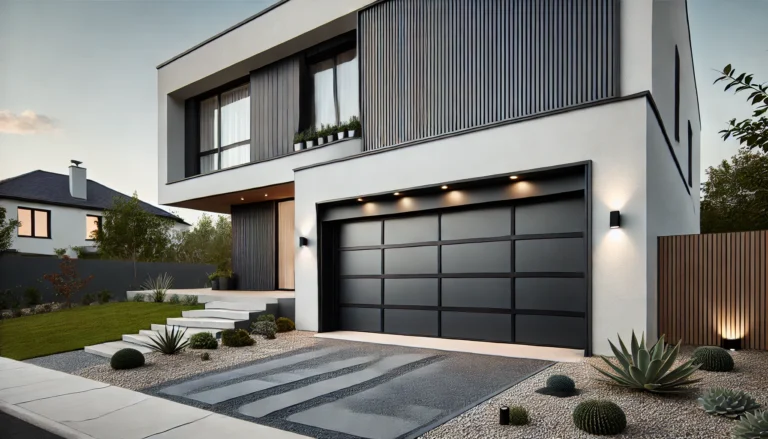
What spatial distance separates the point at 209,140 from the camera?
16438 millimetres

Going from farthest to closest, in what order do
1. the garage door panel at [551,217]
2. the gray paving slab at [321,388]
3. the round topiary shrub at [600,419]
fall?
the garage door panel at [551,217], the gray paving slab at [321,388], the round topiary shrub at [600,419]

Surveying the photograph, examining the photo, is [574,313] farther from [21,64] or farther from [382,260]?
[21,64]

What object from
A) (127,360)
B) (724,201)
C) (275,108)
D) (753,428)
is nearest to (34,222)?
(275,108)

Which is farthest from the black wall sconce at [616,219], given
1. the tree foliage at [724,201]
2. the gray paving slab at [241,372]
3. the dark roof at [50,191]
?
the dark roof at [50,191]

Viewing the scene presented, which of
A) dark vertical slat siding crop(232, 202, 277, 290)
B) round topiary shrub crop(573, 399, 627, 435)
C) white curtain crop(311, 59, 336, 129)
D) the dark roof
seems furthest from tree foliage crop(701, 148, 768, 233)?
the dark roof

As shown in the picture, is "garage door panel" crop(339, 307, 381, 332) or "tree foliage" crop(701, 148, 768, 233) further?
"tree foliage" crop(701, 148, 768, 233)

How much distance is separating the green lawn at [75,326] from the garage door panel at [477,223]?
714cm

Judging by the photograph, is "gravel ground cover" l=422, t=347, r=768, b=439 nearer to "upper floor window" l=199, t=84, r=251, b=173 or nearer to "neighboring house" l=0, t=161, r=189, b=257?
"upper floor window" l=199, t=84, r=251, b=173

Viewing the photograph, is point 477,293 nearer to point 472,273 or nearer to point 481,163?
point 472,273

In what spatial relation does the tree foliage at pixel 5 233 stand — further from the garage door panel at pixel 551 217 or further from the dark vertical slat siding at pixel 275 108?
the garage door panel at pixel 551 217

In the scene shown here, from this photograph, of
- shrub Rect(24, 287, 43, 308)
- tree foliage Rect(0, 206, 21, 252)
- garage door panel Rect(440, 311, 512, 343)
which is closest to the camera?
garage door panel Rect(440, 311, 512, 343)

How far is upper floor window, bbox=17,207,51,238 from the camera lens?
2028 cm

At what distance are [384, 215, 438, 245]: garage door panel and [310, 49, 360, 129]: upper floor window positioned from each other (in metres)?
3.69

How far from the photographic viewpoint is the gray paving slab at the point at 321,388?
515cm
